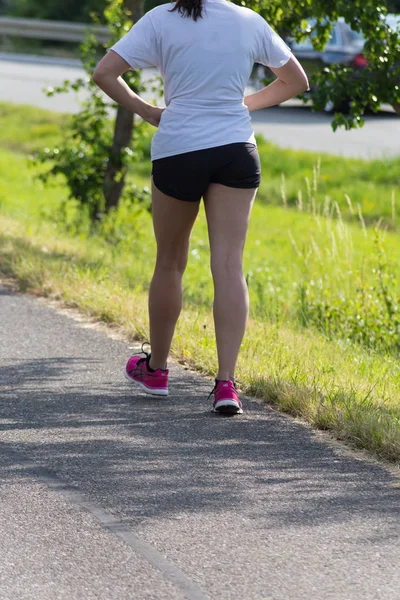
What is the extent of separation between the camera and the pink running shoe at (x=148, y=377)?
5.18 metres

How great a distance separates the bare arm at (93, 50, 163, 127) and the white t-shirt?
0.06 metres

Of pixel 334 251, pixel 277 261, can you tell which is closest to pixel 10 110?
pixel 277 261

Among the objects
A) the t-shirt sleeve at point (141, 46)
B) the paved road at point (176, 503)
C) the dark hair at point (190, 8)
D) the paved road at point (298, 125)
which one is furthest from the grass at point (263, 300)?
the paved road at point (298, 125)

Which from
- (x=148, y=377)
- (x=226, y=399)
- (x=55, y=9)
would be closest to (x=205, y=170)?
(x=226, y=399)

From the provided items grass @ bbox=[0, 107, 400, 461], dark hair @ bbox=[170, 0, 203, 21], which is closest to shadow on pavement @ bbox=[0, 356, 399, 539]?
grass @ bbox=[0, 107, 400, 461]

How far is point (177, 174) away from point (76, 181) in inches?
243

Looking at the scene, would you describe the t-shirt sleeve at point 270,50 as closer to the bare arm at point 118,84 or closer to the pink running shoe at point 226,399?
the bare arm at point 118,84

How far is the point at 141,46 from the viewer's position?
181 inches

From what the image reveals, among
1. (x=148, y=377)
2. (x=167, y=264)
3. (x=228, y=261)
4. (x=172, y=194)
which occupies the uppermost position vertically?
(x=172, y=194)

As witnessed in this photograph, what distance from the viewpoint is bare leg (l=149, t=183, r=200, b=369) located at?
482 cm

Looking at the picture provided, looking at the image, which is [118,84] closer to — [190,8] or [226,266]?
[190,8]

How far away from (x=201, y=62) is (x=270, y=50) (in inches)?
12.6

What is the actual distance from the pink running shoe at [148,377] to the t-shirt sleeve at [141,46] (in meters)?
1.34

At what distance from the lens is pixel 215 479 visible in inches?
161
